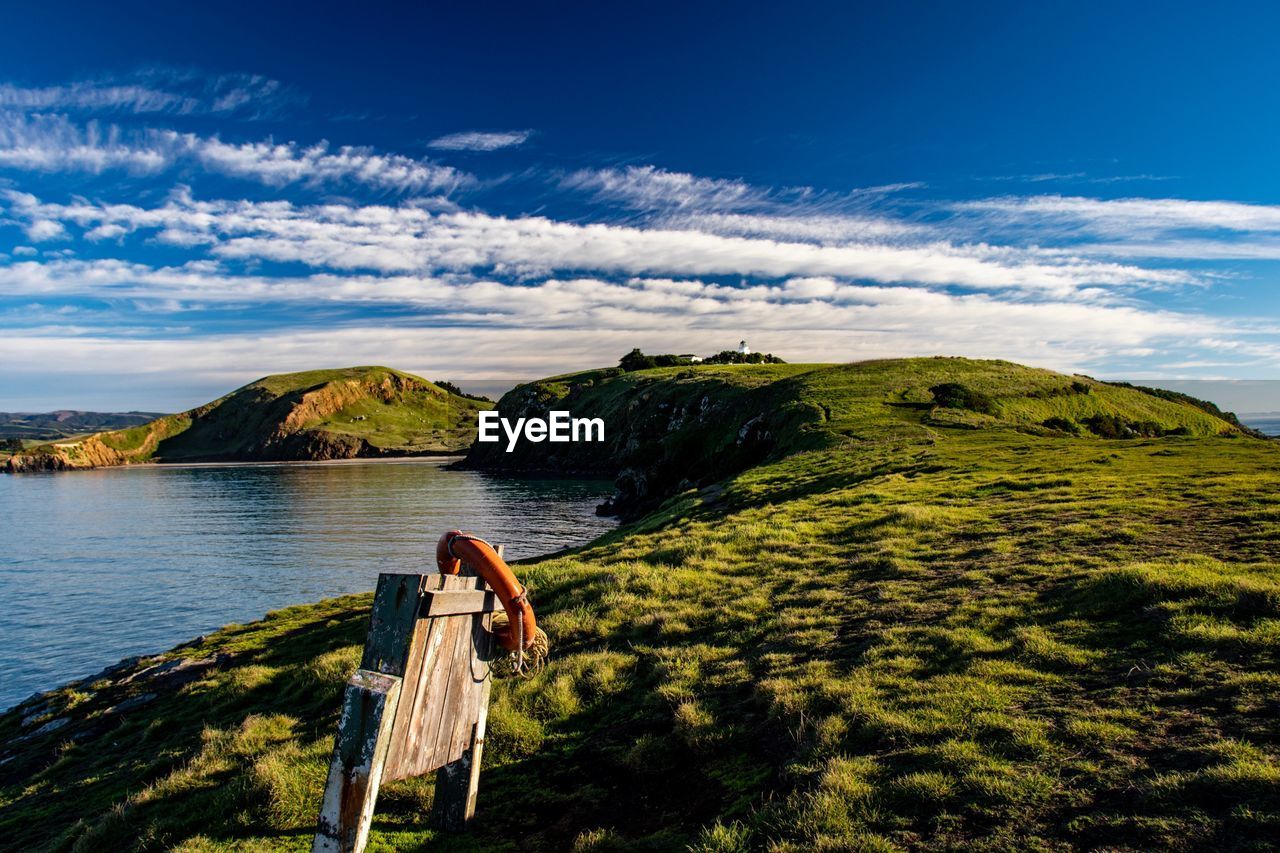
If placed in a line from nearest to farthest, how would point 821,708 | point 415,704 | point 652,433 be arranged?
point 415,704, point 821,708, point 652,433

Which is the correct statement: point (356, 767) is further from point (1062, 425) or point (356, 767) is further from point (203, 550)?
point (1062, 425)

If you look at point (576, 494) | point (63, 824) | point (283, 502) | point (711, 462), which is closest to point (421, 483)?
point (283, 502)

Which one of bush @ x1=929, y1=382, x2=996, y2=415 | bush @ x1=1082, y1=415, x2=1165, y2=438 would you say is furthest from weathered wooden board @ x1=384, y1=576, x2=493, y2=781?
bush @ x1=1082, y1=415, x2=1165, y2=438

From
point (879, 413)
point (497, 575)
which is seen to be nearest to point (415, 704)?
point (497, 575)

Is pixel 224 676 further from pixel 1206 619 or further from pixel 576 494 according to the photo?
pixel 576 494

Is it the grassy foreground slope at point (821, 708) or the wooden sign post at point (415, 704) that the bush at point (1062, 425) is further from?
the wooden sign post at point (415, 704)

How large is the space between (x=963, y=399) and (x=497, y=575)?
2247 inches

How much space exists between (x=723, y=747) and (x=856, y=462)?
28838 mm

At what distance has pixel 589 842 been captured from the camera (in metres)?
6.88

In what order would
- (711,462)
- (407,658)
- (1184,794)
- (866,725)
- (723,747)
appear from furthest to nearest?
(711,462) → (723,747) → (866,725) → (407,658) → (1184,794)

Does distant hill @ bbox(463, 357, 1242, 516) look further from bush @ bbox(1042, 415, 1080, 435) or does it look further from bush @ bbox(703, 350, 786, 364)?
bush @ bbox(703, 350, 786, 364)

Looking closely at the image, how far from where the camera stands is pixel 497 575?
293 inches

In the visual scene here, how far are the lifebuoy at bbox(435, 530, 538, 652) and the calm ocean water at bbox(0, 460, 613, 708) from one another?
73.1ft

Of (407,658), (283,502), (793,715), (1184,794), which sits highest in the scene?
(407,658)
